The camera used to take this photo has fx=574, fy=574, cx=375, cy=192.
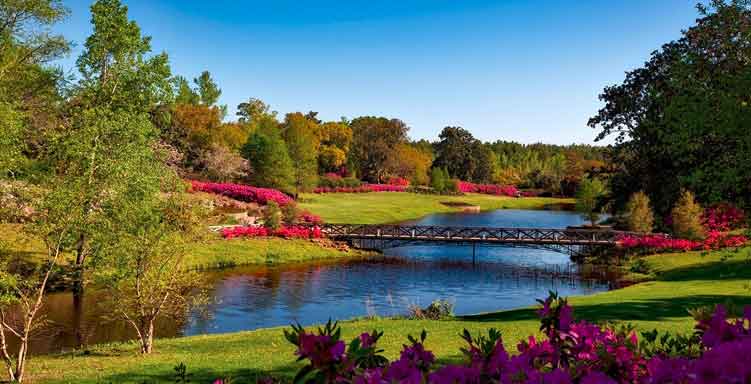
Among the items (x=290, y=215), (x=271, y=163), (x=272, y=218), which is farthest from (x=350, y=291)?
(x=271, y=163)

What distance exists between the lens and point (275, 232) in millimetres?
43812

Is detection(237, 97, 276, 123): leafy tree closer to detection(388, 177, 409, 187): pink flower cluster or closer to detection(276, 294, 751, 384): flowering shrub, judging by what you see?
detection(388, 177, 409, 187): pink flower cluster

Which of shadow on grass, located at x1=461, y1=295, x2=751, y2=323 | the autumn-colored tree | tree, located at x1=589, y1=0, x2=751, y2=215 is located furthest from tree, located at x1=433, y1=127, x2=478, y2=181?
tree, located at x1=589, y1=0, x2=751, y2=215

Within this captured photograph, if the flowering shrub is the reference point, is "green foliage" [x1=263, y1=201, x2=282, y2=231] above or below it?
below

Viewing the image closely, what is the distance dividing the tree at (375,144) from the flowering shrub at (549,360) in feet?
344

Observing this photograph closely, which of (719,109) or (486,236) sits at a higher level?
(719,109)

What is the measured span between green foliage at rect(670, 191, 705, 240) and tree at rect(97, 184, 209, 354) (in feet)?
109

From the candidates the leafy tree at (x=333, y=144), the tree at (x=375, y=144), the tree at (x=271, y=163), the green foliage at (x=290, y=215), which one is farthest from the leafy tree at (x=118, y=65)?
the tree at (x=375, y=144)

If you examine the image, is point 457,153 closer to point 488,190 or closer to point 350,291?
point 488,190

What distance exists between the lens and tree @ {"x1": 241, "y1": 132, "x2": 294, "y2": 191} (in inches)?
2530

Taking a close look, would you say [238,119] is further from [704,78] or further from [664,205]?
[704,78]

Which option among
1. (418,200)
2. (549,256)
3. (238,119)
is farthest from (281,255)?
(238,119)

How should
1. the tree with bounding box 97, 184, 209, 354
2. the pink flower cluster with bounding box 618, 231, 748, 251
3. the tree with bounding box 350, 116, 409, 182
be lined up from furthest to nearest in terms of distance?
the tree with bounding box 350, 116, 409, 182 < the pink flower cluster with bounding box 618, 231, 748, 251 < the tree with bounding box 97, 184, 209, 354

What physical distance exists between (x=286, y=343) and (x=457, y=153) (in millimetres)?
115861
